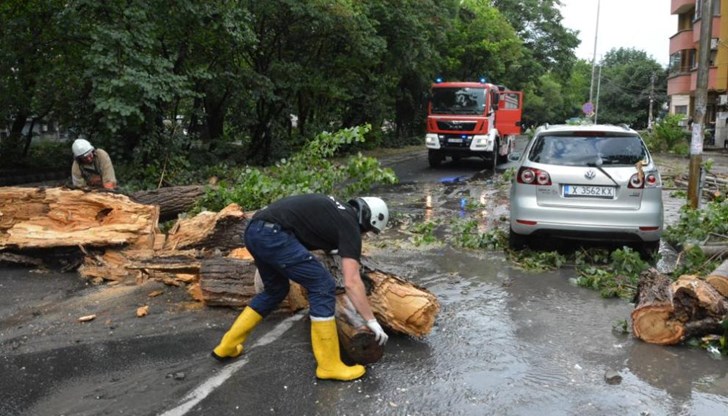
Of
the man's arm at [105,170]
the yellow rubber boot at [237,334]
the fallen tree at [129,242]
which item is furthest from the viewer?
the man's arm at [105,170]

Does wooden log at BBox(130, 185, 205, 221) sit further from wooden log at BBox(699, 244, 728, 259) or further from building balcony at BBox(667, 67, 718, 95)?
building balcony at BBox(667, 67, 718, 95)

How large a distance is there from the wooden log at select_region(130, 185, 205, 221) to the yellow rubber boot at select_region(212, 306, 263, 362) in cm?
387

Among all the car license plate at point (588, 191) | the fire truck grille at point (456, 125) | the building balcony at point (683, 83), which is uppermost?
the building balcony at point (683, 83)

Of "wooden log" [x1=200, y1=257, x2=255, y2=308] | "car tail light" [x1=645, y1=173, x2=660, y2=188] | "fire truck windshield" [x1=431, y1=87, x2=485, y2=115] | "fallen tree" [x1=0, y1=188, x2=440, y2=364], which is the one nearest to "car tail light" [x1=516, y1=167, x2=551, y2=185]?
"car tail light" [x1=645, y1=173, x2=660, y2=188]

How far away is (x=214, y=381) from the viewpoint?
13.3ft

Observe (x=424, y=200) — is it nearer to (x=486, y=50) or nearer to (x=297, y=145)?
(x=297, y=145)

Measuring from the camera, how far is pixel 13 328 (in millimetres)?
5148

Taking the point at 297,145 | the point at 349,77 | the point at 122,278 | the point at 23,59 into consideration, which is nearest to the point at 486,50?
the point at 349,77

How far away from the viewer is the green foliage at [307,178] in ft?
28.2

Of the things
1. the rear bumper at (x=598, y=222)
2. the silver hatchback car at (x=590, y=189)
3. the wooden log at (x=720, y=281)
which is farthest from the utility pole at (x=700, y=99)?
the wooden log at (x=720, y=281)

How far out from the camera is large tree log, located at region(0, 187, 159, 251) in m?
6.76

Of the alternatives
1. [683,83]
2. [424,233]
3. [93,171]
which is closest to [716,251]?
[424,233]

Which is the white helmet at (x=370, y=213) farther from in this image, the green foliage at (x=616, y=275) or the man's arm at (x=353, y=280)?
the green foliage at (x=616, y=275)

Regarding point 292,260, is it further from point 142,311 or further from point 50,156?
point 50,156
